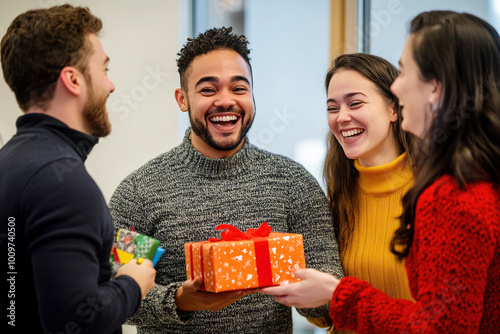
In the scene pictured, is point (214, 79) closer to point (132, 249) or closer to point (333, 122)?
point (333, 122)

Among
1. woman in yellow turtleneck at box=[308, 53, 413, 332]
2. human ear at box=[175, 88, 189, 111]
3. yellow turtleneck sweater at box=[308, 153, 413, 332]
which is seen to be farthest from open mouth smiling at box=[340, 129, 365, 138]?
human ear at box=[175, 88, 189, 111]

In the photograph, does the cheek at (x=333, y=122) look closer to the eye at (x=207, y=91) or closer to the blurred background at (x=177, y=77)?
the eye at (x=207, y=91)

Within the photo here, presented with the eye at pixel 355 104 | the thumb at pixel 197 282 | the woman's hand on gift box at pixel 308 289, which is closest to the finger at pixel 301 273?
the woman's hand on gift box at pixel 308 289

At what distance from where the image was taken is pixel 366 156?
1.92 meters

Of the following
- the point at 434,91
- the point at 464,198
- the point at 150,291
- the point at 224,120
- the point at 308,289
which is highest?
the point at 434,91

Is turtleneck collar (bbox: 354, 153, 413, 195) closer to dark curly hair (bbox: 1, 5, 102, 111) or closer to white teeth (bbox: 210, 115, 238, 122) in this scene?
white teeth (bbox: 210, 115, 238, 122)

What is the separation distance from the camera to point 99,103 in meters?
1.27

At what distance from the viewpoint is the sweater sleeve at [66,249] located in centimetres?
100

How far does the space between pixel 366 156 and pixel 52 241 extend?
4.12 ft

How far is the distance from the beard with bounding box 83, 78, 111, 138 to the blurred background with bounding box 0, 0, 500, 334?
72.2 inches

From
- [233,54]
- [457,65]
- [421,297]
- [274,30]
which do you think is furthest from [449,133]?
[274,30]

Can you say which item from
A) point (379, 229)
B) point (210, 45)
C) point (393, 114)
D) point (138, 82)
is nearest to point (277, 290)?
point (379, 229)

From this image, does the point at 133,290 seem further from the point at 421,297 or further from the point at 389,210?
the point at 389,210

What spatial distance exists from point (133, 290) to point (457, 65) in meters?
0.88
